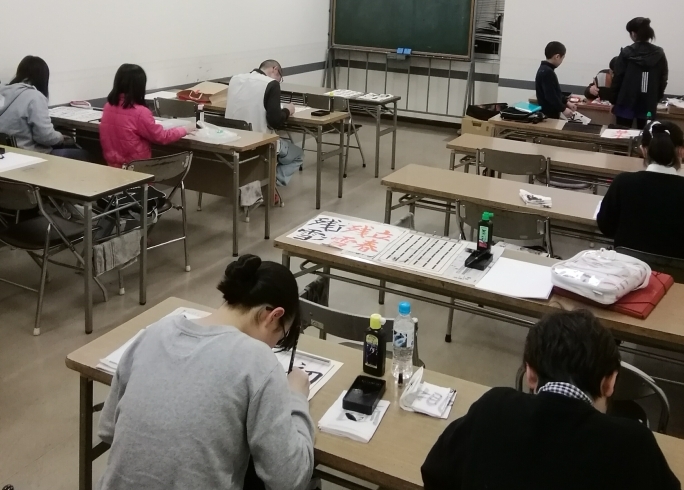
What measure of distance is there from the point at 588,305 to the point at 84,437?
1597mm

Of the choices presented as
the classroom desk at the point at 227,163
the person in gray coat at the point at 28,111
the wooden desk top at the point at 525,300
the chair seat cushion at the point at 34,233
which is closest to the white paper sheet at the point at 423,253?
the wooden desk top at the point at 525,300

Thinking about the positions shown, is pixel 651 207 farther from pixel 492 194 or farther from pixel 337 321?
pixel 337 321

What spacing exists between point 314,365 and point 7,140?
324cm

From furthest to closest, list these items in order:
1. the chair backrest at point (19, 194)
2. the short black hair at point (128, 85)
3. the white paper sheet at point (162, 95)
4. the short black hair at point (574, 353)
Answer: the white paper sheet at point (162, 95), the short black hair at point (128, 85), the chair backrest at point (19, 194), the short black hair at point (574, 353)

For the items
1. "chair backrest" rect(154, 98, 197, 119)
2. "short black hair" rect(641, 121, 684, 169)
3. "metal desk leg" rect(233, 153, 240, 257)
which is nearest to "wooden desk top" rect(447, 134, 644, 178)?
"short black hair" rect(641, 121, 684, 169)

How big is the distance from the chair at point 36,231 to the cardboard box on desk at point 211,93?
257 centimetres

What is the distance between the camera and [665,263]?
2.87 metres

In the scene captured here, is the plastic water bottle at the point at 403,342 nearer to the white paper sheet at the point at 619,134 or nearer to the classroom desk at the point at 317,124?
the classroom desk at the point at 317,124

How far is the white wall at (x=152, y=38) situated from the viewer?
4930mm

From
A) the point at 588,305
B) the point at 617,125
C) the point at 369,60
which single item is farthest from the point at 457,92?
the point at 588,305

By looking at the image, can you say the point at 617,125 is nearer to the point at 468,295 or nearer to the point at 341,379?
the point at 468,295

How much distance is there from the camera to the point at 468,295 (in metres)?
2.38

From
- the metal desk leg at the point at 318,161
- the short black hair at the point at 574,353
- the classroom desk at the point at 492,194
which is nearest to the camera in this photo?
the short black hair at the point at 574,353

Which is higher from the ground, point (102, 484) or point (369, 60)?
point (369, 60)
